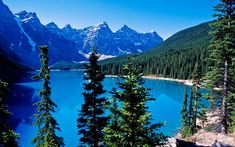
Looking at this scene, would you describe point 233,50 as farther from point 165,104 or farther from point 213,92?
point 165,104

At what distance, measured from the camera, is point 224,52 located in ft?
98.9

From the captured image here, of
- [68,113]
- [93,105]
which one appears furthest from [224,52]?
[68,113]

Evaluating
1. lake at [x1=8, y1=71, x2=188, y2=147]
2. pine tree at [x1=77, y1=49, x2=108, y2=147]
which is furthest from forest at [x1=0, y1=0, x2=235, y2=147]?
lake at [x1=8, y1=71, x2=188, y2=147]

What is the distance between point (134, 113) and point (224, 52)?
52.1 feet

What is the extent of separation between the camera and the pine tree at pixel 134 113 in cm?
1830

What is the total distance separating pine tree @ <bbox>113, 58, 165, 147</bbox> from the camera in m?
18.3

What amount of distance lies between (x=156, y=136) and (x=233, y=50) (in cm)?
1514

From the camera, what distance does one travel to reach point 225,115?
30.7 m

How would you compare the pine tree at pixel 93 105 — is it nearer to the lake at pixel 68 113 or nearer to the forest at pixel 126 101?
the forest at pixel 126 101

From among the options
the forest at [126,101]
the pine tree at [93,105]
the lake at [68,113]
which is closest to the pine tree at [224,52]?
the forest at [126,101]

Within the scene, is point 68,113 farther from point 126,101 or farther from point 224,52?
point 126,101

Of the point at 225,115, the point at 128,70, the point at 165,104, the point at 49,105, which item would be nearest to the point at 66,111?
the point at 165,104

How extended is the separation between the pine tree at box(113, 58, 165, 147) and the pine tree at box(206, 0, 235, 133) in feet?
47.3

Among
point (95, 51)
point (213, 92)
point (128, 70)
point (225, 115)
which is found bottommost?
point (225, 115)
